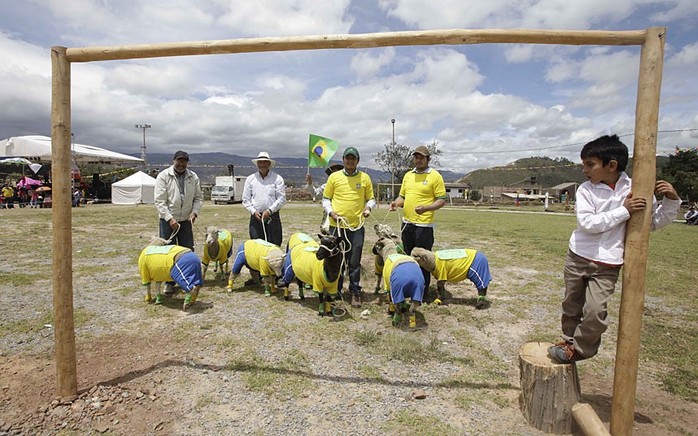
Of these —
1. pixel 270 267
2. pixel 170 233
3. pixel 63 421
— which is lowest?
pixel 63 421

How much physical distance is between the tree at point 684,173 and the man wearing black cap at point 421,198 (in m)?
37.8

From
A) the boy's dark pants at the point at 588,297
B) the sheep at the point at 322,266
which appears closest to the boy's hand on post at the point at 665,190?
the boy's dark pants at the point at 588,297

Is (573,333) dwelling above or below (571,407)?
above

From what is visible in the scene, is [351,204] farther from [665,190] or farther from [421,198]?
[665,190]

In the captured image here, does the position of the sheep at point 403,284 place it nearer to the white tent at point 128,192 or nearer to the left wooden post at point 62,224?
the left wooden post at point 62,224

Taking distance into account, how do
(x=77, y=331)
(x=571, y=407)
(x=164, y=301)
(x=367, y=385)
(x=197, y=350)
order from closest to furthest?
1. (x=571, y=407)
2. (x=367, y=385)
3. (x=197, y=350)
4. (x=77, y=331)
5. (x=164, y=301)

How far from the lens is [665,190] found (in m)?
2.57

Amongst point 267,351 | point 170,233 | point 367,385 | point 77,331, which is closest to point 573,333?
point 367,385

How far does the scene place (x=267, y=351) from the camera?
398 cm

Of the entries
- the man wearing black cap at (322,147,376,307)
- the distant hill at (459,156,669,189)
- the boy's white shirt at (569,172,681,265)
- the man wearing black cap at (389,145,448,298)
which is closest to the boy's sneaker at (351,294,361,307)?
the man wearing black cap at (322,147,376,307)

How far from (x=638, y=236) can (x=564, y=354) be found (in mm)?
1005

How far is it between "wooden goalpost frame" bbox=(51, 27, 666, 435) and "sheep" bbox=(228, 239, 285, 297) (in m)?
2.72

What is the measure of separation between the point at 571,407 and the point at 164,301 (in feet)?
16.9

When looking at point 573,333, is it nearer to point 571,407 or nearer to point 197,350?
point 571,407
